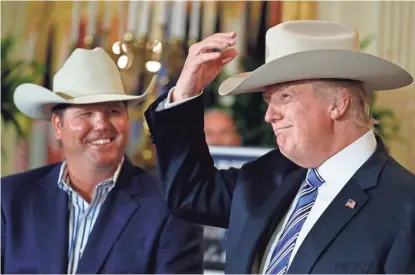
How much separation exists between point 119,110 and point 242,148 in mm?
839

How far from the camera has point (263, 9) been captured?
7.73 ft

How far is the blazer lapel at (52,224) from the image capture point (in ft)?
4.91

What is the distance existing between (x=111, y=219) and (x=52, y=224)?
0.17 m

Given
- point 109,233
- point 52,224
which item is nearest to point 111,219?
point 109,233

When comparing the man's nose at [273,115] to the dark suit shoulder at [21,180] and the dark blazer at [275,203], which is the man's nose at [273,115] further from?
the dark suit shoulder at [21,180]

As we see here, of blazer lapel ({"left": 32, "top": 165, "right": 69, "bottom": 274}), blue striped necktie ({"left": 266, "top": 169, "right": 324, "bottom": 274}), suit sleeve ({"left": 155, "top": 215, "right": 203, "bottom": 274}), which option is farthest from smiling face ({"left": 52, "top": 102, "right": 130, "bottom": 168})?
blue striped necktie ({"left": 266, "top": 169, "right": 324, "bottom": 274})

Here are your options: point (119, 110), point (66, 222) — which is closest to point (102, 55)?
point (119, 110)

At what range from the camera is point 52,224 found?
155cm

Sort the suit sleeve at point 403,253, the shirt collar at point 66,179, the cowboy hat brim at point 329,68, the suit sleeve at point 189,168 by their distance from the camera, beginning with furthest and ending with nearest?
the shirt collar at point 66,179
the suit sleeve at point 189,168
the cowboy hat brim at point 329,68
the suit sleeve at point 403,253

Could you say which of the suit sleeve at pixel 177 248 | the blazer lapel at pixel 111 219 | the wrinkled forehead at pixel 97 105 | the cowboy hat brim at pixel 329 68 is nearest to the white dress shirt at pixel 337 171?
the cowboy hat brim at pixel 329 68

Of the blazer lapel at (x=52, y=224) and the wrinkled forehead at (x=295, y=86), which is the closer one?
the wrinkled forehead at (x=295, y=86)

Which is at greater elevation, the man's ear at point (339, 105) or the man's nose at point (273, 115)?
the man's ear at point (339, 105)

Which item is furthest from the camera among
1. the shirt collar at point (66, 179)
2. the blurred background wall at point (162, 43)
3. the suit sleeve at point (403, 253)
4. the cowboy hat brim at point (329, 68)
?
the blurred background wall at point (162, 43)

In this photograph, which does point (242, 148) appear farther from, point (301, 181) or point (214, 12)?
point (301, 181)
